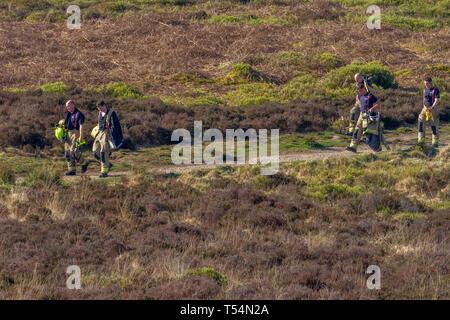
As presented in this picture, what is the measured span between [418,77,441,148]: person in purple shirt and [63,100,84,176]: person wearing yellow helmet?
9.07 m

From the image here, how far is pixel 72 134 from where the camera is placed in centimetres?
1716

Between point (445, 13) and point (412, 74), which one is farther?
point (445, 13)

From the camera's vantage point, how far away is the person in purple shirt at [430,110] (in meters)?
19.5

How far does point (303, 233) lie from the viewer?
14.1m

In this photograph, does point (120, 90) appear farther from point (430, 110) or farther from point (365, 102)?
point (430, 110)

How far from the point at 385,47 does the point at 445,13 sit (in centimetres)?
1071

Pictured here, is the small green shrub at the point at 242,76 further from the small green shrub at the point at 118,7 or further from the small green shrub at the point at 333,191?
the small green shrub at the point at 118,7

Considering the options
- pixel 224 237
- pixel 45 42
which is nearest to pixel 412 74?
pixel 45 42

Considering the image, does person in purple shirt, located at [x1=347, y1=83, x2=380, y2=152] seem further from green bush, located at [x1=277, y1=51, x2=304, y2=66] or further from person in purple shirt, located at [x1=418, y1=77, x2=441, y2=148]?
green bush, located at [x1=277, y1=51, x2=304, y2=66]

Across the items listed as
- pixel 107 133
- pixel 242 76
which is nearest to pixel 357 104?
pixel 107 133

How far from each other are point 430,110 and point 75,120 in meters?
9.39

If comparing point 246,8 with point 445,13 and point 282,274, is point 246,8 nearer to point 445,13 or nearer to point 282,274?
point 445,13

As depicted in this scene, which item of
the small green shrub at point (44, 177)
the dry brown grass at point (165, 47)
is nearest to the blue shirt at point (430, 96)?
the small green shrub at point (44, 177)

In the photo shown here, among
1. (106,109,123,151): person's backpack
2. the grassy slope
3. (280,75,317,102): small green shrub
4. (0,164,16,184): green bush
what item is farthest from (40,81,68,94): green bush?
(106,109,123,151): person's backpack
